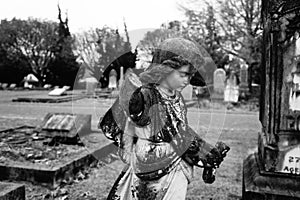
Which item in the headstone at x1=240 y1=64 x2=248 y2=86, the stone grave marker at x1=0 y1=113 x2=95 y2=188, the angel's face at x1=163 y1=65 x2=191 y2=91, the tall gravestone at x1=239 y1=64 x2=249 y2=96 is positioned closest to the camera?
the angel's face at x1=163 y1=65 x2=191 y2=91

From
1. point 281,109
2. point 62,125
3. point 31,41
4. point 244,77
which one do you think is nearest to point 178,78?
point 281,109

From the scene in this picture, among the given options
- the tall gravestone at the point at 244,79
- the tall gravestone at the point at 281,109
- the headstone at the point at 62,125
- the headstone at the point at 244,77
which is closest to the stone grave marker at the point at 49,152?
the headstone at the point at 62,125

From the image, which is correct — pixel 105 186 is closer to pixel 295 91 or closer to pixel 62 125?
pixel 62 125

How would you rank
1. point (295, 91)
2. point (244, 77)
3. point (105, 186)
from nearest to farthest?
point (295, 91), point (105, 186), point (244, 77)

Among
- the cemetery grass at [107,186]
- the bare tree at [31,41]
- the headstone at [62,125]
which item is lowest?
the cemetery grass at [107,186]

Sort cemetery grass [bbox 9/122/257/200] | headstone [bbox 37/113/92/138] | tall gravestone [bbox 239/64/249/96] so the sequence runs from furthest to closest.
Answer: tall gravestone [bbox 239/64/249/96] → headstone [bbox 37/113/92/138] → cemetery grass [bbox 9/122/257/200]

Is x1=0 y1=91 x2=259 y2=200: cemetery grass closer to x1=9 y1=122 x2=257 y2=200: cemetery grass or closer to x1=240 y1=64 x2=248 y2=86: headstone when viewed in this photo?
x1=9 y1=122 x2=257 y2=200: cemetery grass

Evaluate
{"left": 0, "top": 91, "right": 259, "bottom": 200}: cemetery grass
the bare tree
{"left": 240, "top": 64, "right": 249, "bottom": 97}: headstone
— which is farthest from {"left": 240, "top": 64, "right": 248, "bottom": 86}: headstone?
the bare tree

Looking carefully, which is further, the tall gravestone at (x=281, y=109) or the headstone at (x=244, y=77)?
the headstone at (x=244, y=77)

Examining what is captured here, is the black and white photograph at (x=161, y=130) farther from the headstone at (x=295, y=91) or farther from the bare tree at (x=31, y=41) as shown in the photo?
the bare tree at (x=31, y=41)

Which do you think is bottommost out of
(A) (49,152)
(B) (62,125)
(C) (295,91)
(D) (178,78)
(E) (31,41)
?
(A) (49,152)

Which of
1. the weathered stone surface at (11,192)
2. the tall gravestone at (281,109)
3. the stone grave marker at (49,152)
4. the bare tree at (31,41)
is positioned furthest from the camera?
the bare tree at (31,41)

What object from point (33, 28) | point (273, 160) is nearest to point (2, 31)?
point (33, 28)

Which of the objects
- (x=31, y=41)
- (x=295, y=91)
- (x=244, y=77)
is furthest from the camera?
(x=31, y=41)
